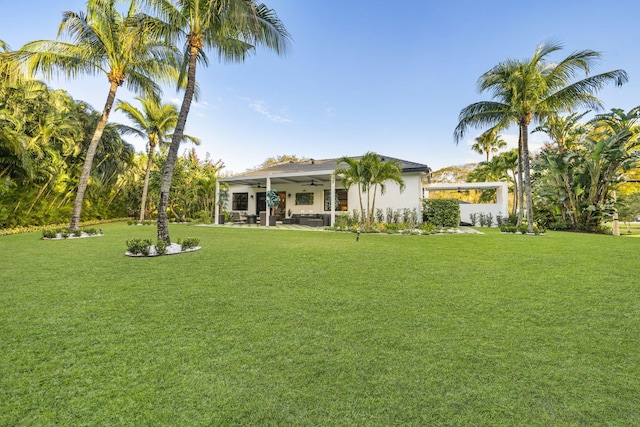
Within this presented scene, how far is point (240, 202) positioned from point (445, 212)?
45.6 ft

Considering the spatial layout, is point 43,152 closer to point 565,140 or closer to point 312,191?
point 312,191

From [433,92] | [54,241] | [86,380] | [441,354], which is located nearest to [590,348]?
[441,354]

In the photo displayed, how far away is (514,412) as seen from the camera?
1.66 meters

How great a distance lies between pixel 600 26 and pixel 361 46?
8994mm

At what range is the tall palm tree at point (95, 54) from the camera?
28.6 ft

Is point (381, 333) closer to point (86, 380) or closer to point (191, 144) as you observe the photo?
point (86, 380)

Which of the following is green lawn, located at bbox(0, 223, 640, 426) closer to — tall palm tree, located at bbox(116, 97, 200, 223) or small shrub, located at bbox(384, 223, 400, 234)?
small shrub, located at bbox(384, 223, 400, 234)

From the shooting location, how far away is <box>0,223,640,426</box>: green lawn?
66.2 inches

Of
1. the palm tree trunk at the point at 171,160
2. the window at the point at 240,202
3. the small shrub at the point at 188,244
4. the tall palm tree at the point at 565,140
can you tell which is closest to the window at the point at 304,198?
the window at the point at 240,202

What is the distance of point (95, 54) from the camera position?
959 centimetres


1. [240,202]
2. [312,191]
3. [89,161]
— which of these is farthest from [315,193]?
[89,161]

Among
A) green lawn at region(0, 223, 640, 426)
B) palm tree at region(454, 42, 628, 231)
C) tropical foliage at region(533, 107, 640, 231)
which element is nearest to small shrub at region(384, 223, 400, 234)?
palm tree at region(454, 42, 628, 231)

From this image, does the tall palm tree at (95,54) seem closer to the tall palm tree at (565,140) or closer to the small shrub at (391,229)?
the small shrub at (391,229)

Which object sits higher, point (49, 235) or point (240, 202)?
point (240, 202)
